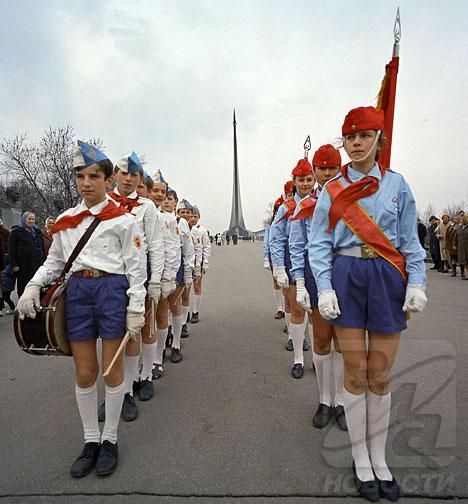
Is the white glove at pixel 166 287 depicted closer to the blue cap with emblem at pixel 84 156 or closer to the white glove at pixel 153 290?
the white glove at pixel 153 290

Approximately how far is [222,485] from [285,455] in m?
0.52

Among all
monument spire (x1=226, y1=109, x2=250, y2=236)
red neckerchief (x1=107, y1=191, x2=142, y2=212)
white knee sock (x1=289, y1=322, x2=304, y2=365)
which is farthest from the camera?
monument spire (x1=226, y1=109, x2=250, y2=236)

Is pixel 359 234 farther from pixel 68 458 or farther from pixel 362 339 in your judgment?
pixel 68 458

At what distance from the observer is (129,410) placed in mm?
3094

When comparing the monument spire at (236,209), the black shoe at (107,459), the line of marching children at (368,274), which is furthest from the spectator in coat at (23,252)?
the monument spire at (236,209)

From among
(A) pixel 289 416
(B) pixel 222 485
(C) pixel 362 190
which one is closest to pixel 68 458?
(B) pixel 222 485

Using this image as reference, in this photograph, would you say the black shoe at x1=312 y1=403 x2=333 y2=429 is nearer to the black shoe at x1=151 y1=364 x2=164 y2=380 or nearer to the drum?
the black shoe at x1=151 y1=364 x2=164 y2=380

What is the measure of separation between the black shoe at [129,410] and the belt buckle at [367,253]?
2386 mm

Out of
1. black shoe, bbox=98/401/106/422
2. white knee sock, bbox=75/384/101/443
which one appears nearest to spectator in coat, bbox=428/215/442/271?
black shoe, bbox=98/401/106/422

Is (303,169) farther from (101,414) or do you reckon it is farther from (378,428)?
(101,414)

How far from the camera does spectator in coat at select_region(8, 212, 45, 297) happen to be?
23.3 feet

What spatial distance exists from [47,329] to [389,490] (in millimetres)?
2300

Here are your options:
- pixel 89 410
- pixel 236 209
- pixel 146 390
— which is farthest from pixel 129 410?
pixel 236 209

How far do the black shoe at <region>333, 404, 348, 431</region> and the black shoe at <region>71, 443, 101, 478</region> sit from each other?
1.87m
